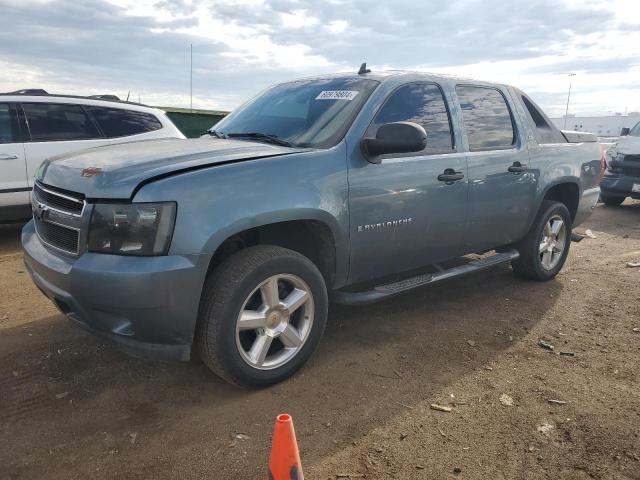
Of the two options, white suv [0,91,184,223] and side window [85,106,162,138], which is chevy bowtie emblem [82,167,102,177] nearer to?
white suv [0,91,184,223]

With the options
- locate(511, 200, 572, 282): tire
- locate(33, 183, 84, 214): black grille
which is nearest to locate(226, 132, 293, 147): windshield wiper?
locate(33, 183, 84, 214): black grille

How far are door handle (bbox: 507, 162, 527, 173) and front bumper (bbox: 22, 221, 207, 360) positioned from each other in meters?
2.92

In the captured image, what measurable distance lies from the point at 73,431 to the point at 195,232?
1208 mm

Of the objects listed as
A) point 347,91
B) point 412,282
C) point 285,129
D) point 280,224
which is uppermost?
point 347,91

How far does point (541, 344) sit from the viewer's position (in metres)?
3.82

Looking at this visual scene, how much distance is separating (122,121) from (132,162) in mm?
4700

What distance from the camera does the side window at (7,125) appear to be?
20.3 ft

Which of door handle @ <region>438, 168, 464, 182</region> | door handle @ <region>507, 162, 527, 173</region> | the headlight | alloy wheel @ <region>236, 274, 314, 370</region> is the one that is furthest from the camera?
door handle @ <region>507, 162, 527, 173</region>

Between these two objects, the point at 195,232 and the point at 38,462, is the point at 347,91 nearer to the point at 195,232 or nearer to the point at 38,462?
the point at 195,232

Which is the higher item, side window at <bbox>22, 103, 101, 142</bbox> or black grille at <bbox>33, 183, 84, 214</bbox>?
side window at <bbox>22, 103, 101, 142</bbox>

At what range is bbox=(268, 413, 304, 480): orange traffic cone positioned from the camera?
2.00 m

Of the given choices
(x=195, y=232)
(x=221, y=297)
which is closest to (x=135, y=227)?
(x=195, y=232)

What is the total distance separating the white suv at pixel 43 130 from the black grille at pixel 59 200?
3488 millimetres

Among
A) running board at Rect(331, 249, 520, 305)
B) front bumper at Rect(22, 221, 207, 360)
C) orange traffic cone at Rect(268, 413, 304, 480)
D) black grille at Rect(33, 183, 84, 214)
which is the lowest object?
orange traffic cone at Rect(268, 413, 304, 480)
